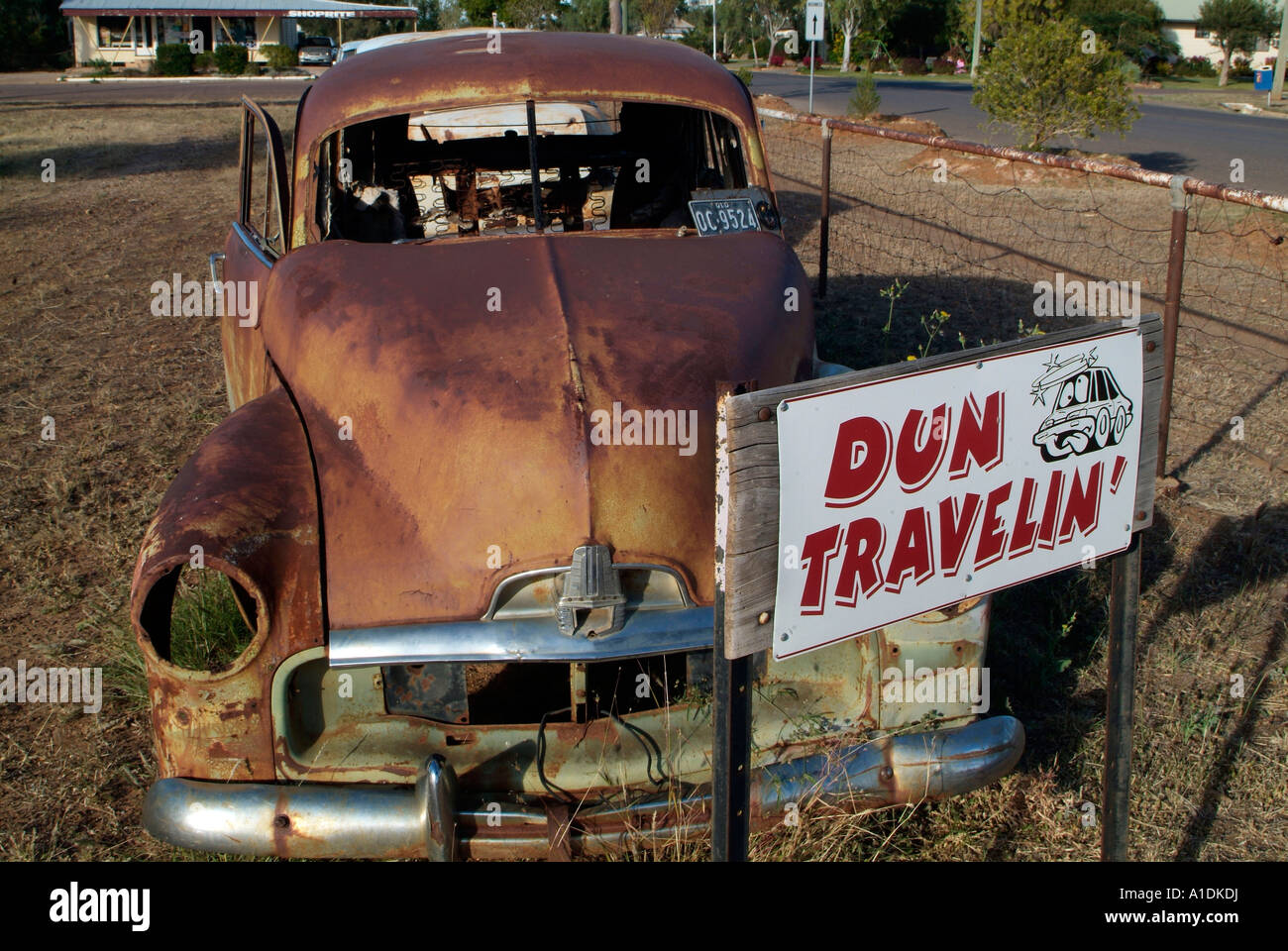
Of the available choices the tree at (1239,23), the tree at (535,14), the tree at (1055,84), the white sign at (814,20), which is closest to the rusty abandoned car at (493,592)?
the tree at (1055,84)

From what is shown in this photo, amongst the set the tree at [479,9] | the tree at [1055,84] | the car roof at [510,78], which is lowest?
the car roof at [510,78]

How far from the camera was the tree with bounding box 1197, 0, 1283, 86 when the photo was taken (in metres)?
40.9

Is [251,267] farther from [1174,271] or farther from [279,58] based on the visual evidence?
[279,58]

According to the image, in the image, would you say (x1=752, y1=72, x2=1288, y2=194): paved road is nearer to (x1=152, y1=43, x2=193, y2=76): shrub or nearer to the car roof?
the car roof

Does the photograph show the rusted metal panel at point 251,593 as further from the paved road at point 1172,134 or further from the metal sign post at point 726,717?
the paved road at point 1172,134

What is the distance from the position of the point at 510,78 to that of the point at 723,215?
2.88ft

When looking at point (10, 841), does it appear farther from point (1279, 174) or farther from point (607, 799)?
point (1279, 174)

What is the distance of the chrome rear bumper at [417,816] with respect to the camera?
2.30m

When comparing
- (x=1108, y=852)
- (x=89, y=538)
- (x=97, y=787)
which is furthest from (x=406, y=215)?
(x=1108, y=852)

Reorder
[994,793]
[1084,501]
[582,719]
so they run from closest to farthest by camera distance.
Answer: [1084,501] < [582,719] < [994,793]

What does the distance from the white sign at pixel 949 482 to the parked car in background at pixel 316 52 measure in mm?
43701

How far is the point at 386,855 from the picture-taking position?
7.68 feet

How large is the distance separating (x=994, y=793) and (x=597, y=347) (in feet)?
5.37

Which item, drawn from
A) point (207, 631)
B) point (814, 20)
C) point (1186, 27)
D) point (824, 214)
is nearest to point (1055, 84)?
point (814, 20)
